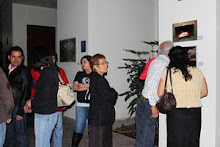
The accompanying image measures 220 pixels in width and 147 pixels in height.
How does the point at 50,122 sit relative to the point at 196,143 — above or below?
above

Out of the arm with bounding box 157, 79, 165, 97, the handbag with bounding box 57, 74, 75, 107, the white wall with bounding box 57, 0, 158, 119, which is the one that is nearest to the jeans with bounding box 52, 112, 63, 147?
the handbag with bounding box 57, 74, 75, 107

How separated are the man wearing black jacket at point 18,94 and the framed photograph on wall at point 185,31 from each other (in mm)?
2041

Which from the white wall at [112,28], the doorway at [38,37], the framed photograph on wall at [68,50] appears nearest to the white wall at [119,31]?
the white wall at [112,28]

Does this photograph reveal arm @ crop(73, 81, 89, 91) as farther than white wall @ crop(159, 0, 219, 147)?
Yes

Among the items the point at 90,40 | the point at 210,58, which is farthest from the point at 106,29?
the point at 210,58

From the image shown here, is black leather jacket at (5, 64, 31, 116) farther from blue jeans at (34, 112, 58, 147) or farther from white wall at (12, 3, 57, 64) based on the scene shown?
white wall at (12, 3, 57, 64)

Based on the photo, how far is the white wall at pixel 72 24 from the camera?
605 cm

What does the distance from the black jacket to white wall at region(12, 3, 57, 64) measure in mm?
6408

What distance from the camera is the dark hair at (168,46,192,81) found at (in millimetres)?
2740

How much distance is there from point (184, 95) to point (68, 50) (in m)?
4.27

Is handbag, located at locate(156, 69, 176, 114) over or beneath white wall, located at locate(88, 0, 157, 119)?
beneath

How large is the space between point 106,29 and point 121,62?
35.2 inches

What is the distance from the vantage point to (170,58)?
283cm

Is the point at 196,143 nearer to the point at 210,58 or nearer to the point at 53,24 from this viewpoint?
the point at 210,58
